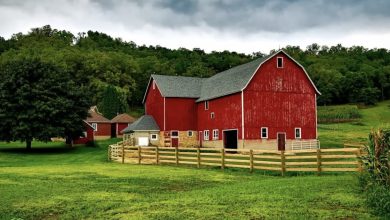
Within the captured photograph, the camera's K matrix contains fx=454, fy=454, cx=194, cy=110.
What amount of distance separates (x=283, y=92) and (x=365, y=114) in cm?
5359

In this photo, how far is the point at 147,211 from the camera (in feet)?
38.7

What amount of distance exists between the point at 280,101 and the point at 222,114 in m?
5.69

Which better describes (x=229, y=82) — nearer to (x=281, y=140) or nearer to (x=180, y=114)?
(x=180, y=114)

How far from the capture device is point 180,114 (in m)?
48.3

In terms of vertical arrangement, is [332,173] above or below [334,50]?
below

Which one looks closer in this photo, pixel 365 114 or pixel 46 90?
pixel 46 90

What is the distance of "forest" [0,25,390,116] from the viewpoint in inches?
3875

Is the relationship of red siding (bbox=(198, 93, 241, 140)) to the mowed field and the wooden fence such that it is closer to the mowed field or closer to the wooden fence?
the wooden fence

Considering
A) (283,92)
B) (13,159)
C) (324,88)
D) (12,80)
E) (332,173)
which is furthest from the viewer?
(324,88)

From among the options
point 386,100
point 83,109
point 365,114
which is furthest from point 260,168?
point 386,100

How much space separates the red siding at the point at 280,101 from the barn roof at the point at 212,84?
775 millimetres

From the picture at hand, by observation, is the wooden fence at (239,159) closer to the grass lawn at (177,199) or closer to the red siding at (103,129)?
the grass lawn at (177,199)

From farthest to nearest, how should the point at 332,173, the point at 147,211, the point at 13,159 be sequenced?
the point at 13,159, the point at 332,173, the point at 147,211

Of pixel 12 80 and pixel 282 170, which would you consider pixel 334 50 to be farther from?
pixel 282 170
